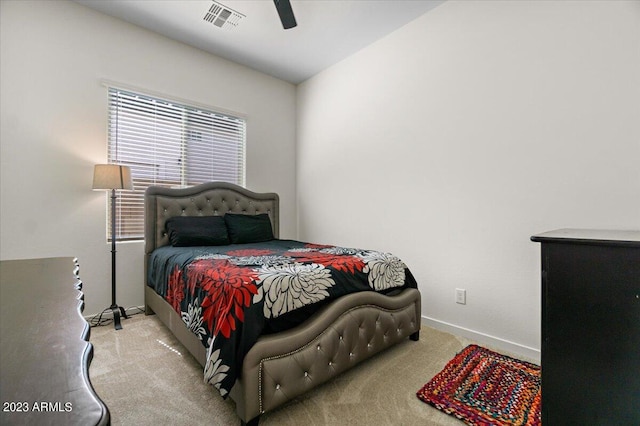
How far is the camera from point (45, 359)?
0.49m

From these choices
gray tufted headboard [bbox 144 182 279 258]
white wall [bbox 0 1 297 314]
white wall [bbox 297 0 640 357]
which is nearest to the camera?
white wall [bbox 297 0 640 357]

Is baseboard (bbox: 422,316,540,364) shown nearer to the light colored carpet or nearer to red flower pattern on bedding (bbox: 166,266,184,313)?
the light colored carpet

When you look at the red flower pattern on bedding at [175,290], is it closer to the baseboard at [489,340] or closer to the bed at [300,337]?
the bed at [300,337]

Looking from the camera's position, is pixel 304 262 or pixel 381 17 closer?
pixel 304 262

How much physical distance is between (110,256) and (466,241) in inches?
129

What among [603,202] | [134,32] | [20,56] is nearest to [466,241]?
[603,202]

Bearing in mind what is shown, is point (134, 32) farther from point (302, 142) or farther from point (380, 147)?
point (380, 147)

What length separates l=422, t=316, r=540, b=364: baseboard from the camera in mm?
2056

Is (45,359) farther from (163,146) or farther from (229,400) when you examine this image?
(163,146)

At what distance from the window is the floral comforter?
1142mm

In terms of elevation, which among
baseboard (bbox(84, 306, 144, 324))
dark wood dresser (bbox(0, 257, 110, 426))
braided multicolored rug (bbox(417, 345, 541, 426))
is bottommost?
braided multicolored rug (bbox(417, 345, 541, 426))

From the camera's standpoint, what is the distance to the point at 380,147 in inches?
123

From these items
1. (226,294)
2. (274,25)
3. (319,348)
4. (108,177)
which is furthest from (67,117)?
(319,348)

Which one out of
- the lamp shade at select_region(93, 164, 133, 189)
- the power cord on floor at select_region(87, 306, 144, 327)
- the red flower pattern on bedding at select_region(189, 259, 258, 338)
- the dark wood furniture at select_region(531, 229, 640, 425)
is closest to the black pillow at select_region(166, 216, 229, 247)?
the lamp shade at select_region(93, 164, 133, 189)
